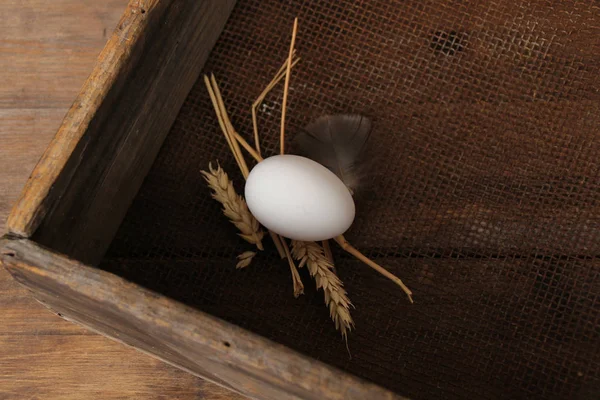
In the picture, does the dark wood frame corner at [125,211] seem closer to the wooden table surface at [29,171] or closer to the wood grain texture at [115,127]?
the wood grain texture at [115,127]

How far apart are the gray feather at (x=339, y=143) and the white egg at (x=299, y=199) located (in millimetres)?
60

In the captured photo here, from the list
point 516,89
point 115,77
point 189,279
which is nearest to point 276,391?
point 189,279

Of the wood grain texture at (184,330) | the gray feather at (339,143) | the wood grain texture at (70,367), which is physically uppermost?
the gray feather at (339,143)

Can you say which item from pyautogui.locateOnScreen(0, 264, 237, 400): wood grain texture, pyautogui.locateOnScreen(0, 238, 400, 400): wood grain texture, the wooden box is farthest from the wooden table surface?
pyautogui.locateOnScreen(0, 238, 400, 400): wood grain texture

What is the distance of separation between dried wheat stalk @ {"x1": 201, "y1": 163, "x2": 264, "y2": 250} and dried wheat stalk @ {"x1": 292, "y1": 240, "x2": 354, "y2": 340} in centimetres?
4

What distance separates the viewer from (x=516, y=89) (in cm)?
70

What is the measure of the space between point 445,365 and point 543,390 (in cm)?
9

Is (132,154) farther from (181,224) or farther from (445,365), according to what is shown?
(445,365)

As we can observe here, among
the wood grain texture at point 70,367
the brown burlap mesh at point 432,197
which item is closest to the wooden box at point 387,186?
the brown burlap mesh at point 432,197

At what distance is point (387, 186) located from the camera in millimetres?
677

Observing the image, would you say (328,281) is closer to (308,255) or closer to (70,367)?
(308,255)

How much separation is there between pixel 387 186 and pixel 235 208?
0.53 feet

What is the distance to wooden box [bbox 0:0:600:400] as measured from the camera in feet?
1.96

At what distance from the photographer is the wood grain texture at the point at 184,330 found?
464mm
